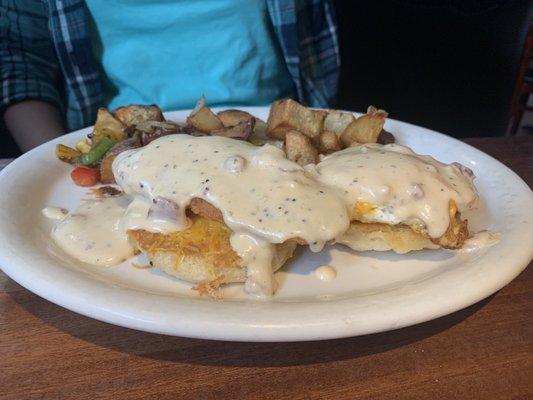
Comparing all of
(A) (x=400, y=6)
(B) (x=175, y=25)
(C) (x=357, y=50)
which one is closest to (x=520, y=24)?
(A) (x=400, y=6)

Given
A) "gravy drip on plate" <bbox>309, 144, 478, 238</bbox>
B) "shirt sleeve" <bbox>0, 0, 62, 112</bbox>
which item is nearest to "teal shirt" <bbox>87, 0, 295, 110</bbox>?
"shirt sleeve" <bbox>0, 0, 62, 112</bbox>

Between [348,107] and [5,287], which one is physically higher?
[5,287]

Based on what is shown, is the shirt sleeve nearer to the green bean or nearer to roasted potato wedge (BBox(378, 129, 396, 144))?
the green bean

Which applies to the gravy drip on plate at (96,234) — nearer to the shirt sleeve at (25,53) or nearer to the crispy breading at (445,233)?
the crispy breading at (445,233)

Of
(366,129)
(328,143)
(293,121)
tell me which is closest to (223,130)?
(293,121)

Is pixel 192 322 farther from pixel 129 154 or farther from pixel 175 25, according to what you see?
pixel 175 25

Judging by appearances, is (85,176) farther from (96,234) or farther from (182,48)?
(182,48)

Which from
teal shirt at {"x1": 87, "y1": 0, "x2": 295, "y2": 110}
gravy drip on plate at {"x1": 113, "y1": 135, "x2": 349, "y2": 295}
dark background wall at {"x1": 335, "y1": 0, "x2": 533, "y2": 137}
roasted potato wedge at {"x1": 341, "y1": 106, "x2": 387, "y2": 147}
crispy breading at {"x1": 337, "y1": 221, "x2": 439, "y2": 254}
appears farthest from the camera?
dark background wall at {"x1": 335, "y1": 0, "x2": 533, "y2": 137}
